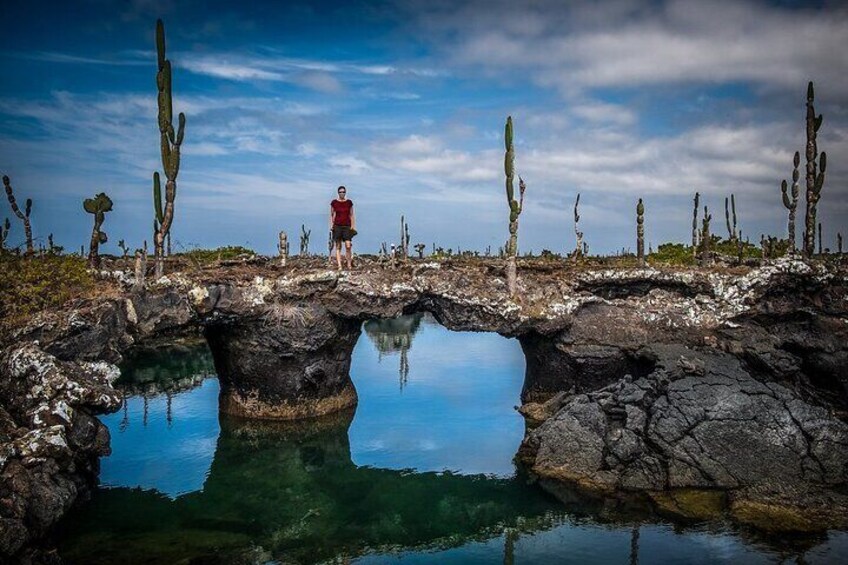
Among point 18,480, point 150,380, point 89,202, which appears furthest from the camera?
point 150,380

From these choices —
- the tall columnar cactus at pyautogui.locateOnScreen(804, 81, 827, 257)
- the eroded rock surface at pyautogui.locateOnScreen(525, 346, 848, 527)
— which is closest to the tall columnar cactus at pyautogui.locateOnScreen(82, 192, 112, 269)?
the eroded rock surface at pyautogui.locateOnScreen(525, 346, 848, 527)

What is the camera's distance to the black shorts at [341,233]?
21141mm

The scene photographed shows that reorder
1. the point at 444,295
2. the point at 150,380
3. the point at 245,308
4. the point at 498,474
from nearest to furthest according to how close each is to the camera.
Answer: the point at 498,474
the point at 245,308
the point at 444,295
the point at 150,380

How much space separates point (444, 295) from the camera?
21.1 m

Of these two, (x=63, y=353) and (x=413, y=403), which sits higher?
(x=63, y=353)

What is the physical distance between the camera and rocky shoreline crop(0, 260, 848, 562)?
45.7 ft

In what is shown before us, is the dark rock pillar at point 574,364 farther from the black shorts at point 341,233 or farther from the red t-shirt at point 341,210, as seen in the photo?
the red t-shirt at point 341,210

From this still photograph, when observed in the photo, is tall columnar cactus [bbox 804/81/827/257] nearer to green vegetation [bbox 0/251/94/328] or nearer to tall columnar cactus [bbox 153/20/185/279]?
tall columnar cactus [bbox 153/20/185/279]

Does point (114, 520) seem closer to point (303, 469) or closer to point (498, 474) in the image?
point (303, 469)

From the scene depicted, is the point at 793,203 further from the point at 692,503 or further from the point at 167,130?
the point at 167,130

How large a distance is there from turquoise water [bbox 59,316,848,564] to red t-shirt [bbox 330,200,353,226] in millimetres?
6825

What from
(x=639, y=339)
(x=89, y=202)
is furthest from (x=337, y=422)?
(x=89, y=202)

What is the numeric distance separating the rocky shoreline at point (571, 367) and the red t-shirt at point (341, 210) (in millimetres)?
1831

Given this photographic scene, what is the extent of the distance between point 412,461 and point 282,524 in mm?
4784
